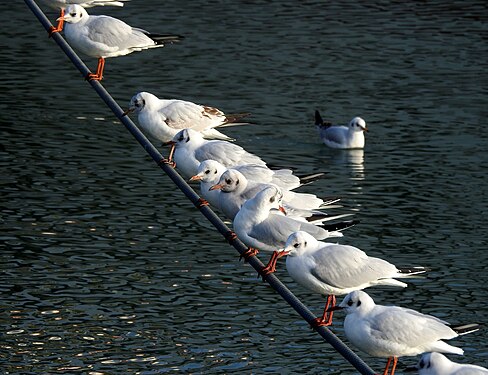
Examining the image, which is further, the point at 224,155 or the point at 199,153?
the point at 224,155

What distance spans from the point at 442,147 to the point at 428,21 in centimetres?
933

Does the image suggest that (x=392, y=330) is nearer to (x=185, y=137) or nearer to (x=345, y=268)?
(x=345, y=268)

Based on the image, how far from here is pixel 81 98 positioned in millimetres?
26469

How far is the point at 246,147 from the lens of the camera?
75.8 feet

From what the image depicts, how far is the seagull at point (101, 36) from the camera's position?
15570 mm

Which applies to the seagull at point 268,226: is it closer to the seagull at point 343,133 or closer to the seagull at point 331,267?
the seagull at point 331,267

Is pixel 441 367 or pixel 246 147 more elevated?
pixel 441 367

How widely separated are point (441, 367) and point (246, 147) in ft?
46.3

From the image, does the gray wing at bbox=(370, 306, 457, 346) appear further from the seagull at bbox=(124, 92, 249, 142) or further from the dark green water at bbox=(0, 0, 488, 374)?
the seagull at bbox=(124, 92, 249, 142)

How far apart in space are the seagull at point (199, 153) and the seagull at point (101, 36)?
2.18m

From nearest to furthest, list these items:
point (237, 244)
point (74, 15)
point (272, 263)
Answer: point (237, 244)
point (272, 263)
point (74, 15)

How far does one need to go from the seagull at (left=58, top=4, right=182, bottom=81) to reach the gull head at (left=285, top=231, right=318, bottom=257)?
5.34 meters

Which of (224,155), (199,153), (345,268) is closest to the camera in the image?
(345,268)

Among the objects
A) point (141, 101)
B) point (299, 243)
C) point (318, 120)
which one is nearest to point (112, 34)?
point (141, 101)
